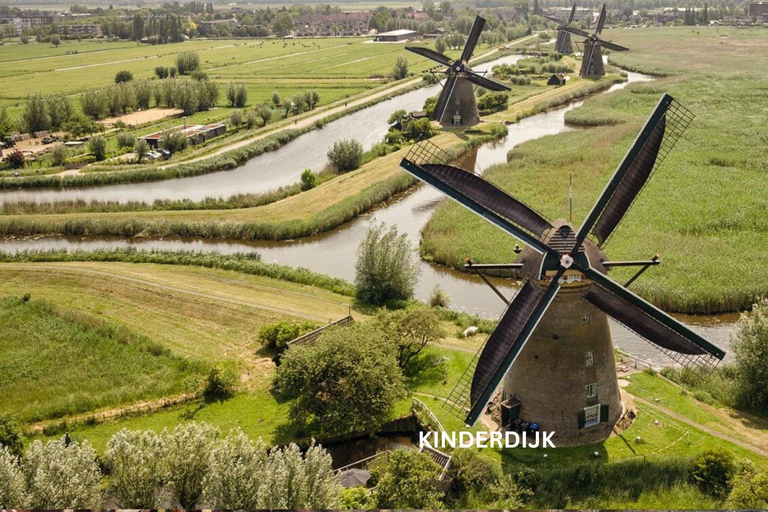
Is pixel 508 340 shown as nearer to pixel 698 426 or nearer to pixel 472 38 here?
pixel 698 426

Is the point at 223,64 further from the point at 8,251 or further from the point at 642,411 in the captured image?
the point at 642,411

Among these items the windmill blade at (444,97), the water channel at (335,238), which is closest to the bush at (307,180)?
the water channel at (335,238)

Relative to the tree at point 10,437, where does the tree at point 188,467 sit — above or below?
above

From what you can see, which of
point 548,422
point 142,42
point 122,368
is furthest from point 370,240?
point 142,42

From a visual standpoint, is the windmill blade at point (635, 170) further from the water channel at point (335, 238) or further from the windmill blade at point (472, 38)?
the windmill blade at point (472, 38)

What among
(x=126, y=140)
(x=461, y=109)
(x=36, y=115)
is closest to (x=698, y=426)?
(x=461, y=109)

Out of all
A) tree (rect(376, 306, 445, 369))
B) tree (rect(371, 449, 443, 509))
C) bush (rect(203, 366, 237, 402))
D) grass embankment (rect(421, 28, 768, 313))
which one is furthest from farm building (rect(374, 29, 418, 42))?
tree (rect(371, 449, 443, 509))
